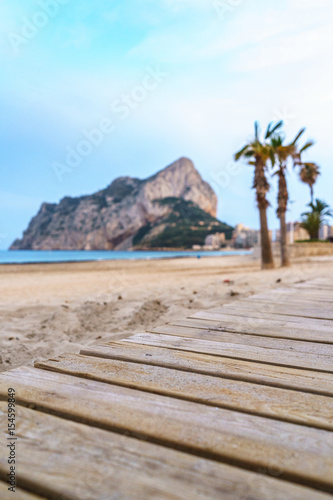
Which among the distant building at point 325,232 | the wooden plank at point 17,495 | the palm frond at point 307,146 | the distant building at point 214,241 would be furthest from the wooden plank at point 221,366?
the distant building at point 214,241

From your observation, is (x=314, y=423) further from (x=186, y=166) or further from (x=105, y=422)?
(x=186, y=166)

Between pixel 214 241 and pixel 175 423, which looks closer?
pixel 175 423

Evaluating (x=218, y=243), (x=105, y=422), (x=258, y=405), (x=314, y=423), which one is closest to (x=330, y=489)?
(x=314, y=423)

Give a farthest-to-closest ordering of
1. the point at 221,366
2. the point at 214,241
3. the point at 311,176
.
A: the point at 214,241
the point at 311,176
the point at 221,366

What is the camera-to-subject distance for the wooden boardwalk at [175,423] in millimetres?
758

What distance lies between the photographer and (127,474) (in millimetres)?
783

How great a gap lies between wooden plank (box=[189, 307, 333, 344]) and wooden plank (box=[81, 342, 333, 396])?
62 cm

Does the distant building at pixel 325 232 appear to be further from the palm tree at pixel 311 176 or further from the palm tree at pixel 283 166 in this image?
the palm tree at pixel 283 166

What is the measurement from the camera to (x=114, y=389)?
49.3 inches

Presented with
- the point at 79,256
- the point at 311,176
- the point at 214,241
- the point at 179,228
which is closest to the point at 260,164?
the point at 311,176

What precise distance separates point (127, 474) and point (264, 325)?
179cm

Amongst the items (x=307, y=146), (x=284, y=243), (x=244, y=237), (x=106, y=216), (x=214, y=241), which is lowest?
(x=284, y=243)

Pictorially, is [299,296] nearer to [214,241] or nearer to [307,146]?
[307,146]

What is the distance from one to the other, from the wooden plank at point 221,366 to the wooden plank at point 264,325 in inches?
24.5
